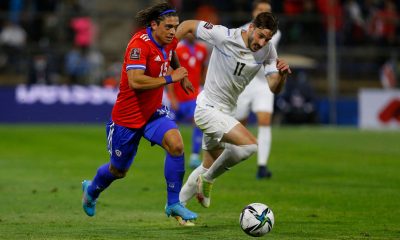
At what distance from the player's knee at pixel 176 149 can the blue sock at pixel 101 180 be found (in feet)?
2.99

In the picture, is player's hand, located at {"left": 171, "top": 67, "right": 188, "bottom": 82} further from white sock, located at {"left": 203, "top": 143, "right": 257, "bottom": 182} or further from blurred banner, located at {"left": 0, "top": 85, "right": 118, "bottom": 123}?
blurred banner, located at {"left": 0, "top": 85, "right": 118, "bottom": 123}

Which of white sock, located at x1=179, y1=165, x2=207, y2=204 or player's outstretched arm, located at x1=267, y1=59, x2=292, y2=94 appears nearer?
player's outstretched arm, located at x1=267, y1=59, x2=292, y2=94

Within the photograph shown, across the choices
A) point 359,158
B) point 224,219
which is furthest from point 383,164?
point 224,219

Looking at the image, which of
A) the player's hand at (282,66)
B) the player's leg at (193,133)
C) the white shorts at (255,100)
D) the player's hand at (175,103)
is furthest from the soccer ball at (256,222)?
the player's hand at (175,103)

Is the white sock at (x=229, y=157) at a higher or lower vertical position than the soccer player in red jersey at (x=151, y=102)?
lower

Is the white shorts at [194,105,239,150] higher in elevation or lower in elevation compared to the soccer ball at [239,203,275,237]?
higher

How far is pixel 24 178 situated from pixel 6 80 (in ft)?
48.0

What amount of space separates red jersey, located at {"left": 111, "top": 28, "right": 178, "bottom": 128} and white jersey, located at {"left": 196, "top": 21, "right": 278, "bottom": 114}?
967 mm

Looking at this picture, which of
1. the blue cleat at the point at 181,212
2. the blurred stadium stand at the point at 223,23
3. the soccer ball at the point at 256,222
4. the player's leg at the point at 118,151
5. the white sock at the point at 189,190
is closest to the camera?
the soccer ball at the point at 256,222

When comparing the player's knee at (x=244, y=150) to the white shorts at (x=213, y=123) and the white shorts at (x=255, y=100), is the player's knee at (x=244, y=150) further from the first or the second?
the white shorts at (x=255, y=100)

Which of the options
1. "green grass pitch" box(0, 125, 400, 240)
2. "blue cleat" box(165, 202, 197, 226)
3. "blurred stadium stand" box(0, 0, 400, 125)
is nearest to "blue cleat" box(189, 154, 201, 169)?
"green grass pitch" box(0, 125, 400, 240)

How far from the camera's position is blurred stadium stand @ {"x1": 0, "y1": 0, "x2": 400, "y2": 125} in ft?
95.6

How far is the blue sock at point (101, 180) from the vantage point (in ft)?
32.4

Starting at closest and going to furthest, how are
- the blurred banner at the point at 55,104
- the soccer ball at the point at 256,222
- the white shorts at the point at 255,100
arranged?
the soccer ball at the point at 256,222, the white shorts at the point at 255,100, the blurred banner at the point at 55,104
